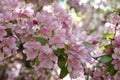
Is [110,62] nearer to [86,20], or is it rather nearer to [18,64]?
[18,64]

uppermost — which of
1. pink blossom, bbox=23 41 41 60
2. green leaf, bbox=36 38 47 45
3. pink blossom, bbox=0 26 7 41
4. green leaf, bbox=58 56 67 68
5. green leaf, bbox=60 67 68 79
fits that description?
pink blossom, bbox=0 26 7 41

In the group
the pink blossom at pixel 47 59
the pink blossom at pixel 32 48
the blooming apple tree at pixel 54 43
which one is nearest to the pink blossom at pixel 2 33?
the blooming apple tree at pixel 54 43

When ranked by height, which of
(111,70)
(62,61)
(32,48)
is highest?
(32,48)

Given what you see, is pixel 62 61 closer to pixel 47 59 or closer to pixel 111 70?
pixel 47 59

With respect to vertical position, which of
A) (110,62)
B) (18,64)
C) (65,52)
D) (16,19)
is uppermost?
(16,19)

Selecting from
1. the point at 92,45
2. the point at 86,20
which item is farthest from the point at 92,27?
the point at 92,45

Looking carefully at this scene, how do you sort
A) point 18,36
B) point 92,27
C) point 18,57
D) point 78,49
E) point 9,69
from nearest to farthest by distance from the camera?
point 78,49, point 18,36, point 9,69, point 18,57, point 92,27

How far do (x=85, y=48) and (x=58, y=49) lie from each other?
0.23 metres

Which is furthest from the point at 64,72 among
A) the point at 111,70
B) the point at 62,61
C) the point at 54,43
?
the point at 111,70

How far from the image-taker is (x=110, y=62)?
284 centimetres

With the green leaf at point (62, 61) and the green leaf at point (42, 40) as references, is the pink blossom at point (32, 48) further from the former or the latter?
the green leaf at point (62, 61)

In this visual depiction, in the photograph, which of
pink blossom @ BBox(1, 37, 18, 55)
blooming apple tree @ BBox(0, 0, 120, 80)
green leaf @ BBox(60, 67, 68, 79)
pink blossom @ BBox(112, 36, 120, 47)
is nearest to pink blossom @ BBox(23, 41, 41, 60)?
blooming apple tree @ BBox(0, 0, 120, 80)

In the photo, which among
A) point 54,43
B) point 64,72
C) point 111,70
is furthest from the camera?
point 111,70

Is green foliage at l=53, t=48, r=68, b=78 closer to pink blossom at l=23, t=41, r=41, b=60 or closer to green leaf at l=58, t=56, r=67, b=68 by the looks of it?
green leaf at l=58, t=56, r=67, b=68
